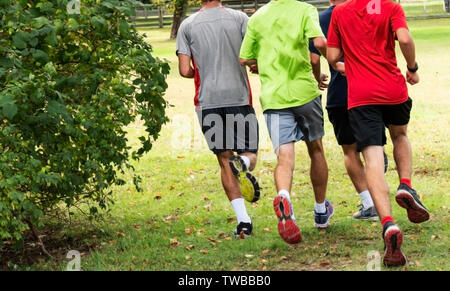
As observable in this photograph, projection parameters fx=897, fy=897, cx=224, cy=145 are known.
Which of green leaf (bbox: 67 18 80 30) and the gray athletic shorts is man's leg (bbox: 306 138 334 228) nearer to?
the gray athletic shorts

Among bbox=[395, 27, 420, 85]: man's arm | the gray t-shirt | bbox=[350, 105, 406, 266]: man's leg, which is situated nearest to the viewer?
bbox=[395, 27, 420, 85]: man's arm

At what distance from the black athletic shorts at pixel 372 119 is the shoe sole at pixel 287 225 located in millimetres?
692

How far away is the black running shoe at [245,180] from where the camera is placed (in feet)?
22.6

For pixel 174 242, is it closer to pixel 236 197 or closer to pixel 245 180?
pixel 236 197

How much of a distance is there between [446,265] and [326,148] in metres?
5.97

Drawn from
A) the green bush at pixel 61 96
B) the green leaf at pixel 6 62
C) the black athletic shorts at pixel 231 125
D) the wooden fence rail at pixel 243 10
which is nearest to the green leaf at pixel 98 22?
the green bush at pixel 61 96

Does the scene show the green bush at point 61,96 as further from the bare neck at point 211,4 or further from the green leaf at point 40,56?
the bare neck at point 211,4

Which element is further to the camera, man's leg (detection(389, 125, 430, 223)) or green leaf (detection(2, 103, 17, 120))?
man's leg (detection(389, 125, 430, 223))

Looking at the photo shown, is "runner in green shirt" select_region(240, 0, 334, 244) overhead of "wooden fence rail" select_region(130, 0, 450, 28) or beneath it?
overhead

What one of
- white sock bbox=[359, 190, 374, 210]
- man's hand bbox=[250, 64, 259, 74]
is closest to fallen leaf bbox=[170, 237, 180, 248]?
man's hand bbox=[250, 64, 259, 74]

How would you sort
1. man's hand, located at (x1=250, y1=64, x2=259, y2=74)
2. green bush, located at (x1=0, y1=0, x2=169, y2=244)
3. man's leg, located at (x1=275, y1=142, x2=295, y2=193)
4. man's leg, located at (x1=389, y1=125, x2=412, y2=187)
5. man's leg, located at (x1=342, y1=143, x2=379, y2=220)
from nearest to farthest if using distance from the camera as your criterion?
green bush, located at (x1=0, y1=0, x2=169, y2=244) → man's leg, located at (x1=389, y1=125, x2=412, y2=187) → man's leg, located at (x1=275, y1=142, x2=295, y2=193) → man's hand, located at (x1=250, y1=64, x2=259, y2=74) → man's leg, located at (x1=342, y1=143, x2=379, y2=220)

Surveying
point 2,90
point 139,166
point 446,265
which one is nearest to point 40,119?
point 2,90

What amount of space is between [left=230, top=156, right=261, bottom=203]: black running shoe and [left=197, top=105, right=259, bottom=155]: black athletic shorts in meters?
0.25

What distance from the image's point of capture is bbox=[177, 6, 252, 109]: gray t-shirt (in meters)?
7.23
